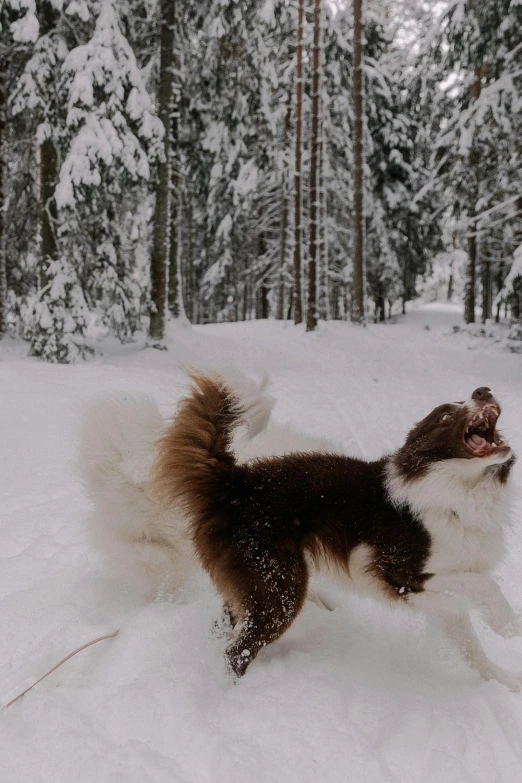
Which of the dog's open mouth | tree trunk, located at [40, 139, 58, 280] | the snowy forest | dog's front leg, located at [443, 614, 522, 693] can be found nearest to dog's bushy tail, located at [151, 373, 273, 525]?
the dog's open mouth

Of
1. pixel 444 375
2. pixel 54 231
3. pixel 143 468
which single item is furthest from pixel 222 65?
pixel 143 468

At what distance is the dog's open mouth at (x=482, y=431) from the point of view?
257cm

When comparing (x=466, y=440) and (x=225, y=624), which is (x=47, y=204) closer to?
(x=225, y=624)

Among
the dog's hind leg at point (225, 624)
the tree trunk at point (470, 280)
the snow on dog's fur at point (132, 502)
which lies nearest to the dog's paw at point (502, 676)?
the dog's hind leg at point (225, 624)

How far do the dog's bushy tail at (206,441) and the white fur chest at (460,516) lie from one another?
920 mm

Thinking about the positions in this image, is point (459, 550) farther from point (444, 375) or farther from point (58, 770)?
point (444, 375)

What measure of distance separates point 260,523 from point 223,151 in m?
19.7

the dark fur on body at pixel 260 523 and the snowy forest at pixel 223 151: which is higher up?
the snowy forest at pixel 223 151

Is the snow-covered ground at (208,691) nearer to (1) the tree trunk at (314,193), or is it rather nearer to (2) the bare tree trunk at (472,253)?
(1) the tree trunk at (314,193)

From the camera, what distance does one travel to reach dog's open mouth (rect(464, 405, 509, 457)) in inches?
101

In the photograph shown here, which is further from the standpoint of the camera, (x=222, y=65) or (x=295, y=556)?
(x=222, y=65)

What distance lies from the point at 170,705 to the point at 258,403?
143 centimetres

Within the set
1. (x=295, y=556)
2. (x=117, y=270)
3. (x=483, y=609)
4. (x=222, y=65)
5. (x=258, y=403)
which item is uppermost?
(x=222, y=65)

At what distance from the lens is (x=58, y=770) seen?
202 cm
